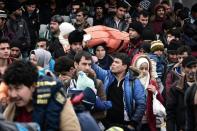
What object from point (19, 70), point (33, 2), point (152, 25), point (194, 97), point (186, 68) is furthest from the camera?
point (152, 25)

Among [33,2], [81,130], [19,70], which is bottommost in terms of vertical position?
[81,130]

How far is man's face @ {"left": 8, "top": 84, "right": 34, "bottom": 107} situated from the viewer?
5.29 m

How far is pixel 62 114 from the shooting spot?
544cm

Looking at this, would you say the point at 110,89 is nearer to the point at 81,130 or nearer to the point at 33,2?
the point at 81,130

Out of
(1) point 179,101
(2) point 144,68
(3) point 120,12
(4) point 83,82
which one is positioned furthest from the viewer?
(3) point 120,12

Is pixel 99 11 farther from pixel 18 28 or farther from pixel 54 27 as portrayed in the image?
pixel 18 28

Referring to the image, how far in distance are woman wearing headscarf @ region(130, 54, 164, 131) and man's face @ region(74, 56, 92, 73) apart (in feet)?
5.33

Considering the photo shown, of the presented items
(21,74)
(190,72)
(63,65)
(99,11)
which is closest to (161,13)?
(99,11)

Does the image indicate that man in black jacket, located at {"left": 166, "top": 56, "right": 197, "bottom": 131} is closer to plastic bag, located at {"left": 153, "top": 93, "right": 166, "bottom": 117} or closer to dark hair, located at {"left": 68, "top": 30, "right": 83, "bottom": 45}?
plastic bag, located at {"left": 153, "top": 93, "right": 166, "bottom": 117}

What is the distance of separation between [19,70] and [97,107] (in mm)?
2662

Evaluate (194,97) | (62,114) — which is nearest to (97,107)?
(194,97)

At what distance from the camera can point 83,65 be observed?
28.5ft

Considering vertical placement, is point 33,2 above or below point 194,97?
above

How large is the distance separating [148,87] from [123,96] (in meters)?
0.69
